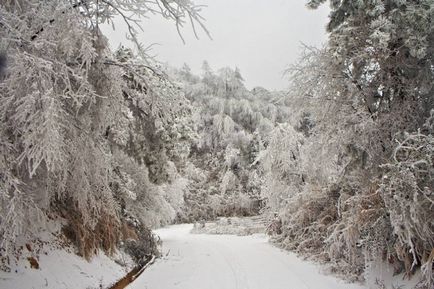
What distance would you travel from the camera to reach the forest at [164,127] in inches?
177

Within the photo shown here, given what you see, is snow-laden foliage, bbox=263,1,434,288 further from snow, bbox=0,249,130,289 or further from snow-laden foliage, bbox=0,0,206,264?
snow, bbox=0,249,130,289

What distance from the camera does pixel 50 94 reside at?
14.1 feet

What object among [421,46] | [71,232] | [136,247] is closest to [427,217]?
[421,46]

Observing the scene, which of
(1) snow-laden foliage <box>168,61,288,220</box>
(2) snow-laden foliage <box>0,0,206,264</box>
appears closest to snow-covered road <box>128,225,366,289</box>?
(2) snow-laden foliage <box>0,0,206,264</box>

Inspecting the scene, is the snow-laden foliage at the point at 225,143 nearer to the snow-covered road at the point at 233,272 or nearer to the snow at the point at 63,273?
the snow-covered road at the point at 233,272

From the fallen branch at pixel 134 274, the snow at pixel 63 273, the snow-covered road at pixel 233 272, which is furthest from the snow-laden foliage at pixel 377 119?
the snow at pixel 63 273

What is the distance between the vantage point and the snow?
19.7 feet

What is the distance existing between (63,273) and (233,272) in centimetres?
420

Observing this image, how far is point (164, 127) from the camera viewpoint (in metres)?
10.9

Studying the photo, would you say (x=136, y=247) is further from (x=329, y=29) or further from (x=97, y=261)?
(x=329, y=29)

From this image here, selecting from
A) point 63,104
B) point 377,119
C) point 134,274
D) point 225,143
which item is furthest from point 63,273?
point 225,143

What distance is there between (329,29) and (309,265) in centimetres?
603

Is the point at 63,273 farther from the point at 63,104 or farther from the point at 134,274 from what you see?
the point at 63,104

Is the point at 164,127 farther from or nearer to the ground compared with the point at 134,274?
farther from the ground
